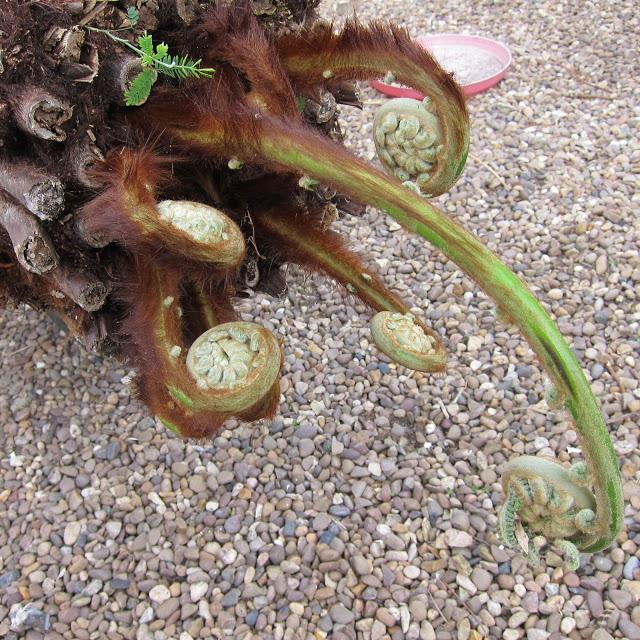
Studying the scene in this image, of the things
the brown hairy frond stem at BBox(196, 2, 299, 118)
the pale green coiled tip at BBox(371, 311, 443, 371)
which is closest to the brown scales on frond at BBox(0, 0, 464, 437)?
the brown hairy frond stem at BBox(196, 2, 299, 118)

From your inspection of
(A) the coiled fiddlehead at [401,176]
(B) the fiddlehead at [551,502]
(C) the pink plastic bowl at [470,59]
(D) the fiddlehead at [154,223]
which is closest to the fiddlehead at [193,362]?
(D) the fiddlehead at [154,223]

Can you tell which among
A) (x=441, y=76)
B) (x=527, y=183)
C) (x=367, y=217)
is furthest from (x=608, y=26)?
(x=441, y=76)

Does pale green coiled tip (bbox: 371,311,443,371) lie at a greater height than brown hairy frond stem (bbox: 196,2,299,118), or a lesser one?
lesser

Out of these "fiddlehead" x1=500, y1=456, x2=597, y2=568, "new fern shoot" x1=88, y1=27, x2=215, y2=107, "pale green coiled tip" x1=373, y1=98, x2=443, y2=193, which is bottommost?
"fiddlehead" x1=500, y1=456, x2=597, y2=568

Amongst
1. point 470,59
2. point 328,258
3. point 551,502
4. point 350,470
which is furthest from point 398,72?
point 470,59

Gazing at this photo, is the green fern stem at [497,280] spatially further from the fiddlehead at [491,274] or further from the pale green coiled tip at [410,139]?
the pale green coiled tip at [410,139]

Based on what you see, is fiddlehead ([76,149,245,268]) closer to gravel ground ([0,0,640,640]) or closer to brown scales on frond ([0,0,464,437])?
brown scales on frond ([0,0,464,437])

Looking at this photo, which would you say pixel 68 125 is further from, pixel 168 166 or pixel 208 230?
pixel 208 230
